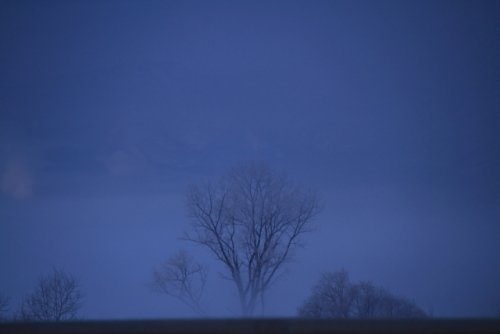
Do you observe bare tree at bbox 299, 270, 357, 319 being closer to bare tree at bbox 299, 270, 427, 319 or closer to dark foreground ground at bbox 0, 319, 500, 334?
bare tree at bbox 299, 270, 427, 319

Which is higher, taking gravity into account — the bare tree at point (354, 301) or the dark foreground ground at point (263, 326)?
the dark foreground ground at point (263, 326)

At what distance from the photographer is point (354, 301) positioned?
40.7 ft

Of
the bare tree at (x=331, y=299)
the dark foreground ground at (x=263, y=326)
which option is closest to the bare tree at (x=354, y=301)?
the bare tree at (x=331, y=299)

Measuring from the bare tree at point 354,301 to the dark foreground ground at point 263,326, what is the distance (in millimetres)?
8446

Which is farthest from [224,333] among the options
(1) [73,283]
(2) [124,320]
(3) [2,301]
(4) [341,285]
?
(3) [2,301]

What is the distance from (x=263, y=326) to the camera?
3711mm

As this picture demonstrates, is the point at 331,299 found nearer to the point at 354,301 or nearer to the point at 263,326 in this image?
the point at 354,301

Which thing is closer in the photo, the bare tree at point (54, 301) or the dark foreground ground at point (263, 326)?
the dark foreground ground at point (263, 326)

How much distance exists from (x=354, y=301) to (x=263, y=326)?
395 inches

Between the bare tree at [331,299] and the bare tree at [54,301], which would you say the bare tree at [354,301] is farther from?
the bare tree at [54,301]

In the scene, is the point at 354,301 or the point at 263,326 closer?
the point at 263,326

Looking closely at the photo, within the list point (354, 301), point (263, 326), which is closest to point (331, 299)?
point (354, 301)

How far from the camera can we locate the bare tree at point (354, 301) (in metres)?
12.2

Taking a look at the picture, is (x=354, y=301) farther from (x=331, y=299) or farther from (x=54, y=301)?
(x=54, y=301)
